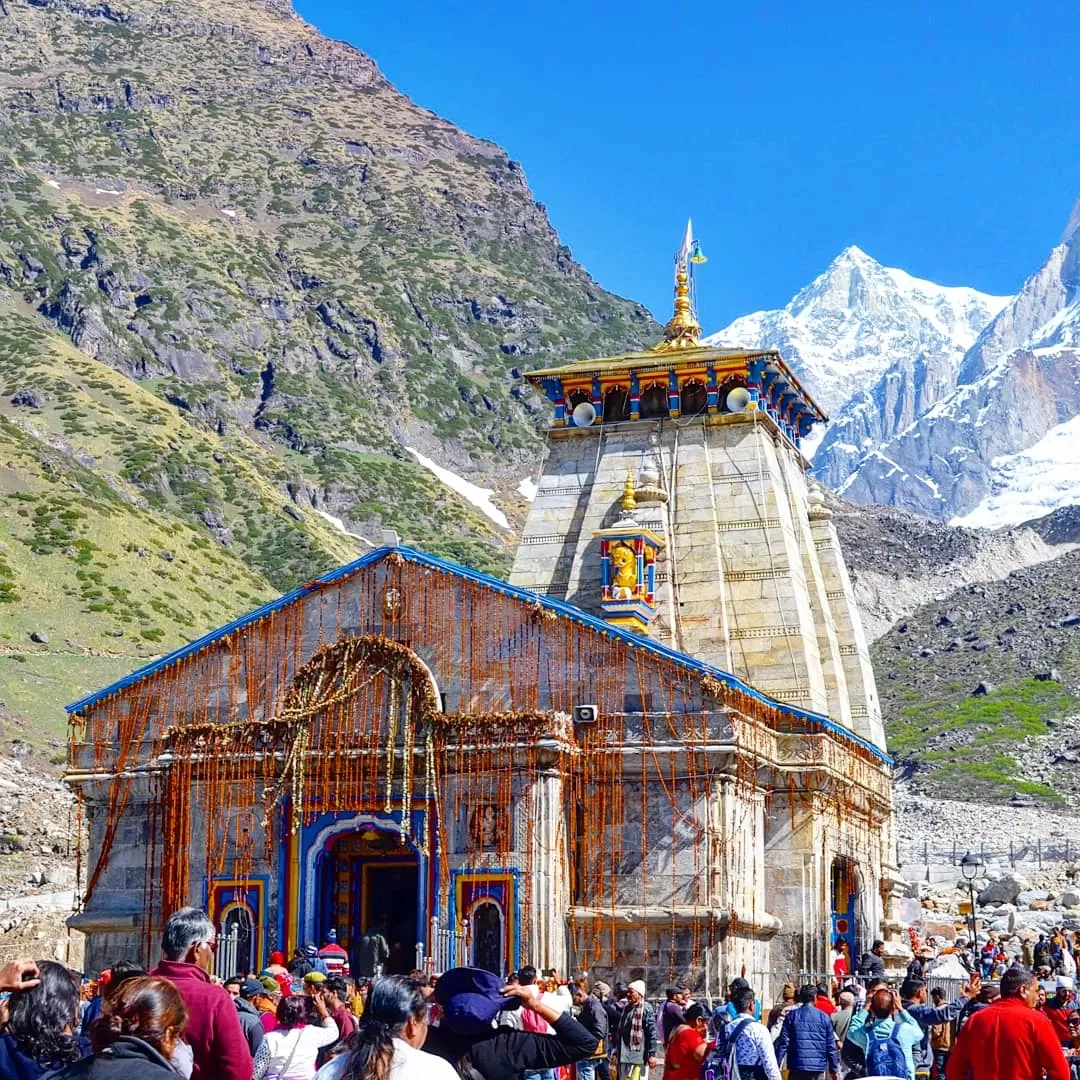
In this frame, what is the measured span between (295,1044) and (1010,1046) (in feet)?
15.7

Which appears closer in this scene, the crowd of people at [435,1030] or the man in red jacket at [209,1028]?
the crowd of people at [435,1030]

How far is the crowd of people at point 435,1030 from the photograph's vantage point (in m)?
9.28

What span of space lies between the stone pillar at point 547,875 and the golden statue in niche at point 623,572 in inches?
242

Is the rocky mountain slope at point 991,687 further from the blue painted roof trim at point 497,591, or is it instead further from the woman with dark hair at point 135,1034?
the woman with dark hair at point 135,1034

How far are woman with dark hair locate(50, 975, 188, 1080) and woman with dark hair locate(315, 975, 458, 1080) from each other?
0.89 m

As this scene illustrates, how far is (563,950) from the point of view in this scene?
33.8 m

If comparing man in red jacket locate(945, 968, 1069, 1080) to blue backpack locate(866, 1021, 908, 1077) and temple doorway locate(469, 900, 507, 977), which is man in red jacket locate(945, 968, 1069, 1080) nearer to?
blue backpack locate(866, 1021, 908, 1077)

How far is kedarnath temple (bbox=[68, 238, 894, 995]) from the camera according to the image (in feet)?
111

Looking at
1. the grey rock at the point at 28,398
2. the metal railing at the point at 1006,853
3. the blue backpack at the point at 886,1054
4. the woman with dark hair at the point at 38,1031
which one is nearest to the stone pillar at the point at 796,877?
the blue backpack at the point at 886,1054

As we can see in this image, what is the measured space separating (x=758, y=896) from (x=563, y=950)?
4.17 meters

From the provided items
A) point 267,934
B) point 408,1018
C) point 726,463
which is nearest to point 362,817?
point 267,934

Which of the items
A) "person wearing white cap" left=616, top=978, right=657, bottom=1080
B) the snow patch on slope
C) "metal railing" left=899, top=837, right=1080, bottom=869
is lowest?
"person wearing white cap" left=616, top=978, right=657, bottom=1080

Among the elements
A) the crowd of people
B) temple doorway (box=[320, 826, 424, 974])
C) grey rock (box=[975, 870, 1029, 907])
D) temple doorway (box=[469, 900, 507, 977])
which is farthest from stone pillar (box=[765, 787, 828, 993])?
grey rock (box=[975, 870, 1029, 907])

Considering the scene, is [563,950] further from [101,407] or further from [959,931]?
[101,407]
